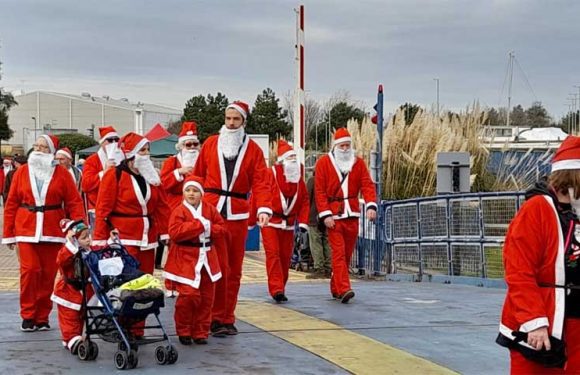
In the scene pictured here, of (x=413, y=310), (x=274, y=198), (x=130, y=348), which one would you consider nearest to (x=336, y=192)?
(x=274, y=198)

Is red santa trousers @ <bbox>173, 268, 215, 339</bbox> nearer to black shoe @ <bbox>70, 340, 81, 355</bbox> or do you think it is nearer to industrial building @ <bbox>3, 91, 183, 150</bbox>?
black shoe @ <bbox>70, 340, 81, 355</bbox>

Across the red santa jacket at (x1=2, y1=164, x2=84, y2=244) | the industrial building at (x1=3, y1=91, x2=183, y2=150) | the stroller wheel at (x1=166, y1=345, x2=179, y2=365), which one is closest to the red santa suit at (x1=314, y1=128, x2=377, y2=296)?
the red santa jacket at (x1=2, y1=164, x2=84, y2=244)

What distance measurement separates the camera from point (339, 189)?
974 cm

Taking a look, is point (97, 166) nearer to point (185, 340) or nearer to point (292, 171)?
point (292, 171)

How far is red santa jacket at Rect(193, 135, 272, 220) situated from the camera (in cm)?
773

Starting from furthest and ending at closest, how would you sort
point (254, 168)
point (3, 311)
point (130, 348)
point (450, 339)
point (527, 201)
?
point (3, 311) < point (254, 168) < point (450, 339) < point (130, 348) < point (527, 201)

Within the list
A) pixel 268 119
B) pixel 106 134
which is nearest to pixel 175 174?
pixel 106 134

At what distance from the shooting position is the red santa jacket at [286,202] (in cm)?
958

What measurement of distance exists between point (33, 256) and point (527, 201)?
4.96m

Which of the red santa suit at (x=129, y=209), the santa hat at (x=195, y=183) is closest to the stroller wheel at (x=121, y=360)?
the red santa suit at (x=129, y=209)

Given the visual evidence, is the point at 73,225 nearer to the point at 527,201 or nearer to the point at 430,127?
the point at 527,201

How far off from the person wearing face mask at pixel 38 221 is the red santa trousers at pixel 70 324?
0.93 metres

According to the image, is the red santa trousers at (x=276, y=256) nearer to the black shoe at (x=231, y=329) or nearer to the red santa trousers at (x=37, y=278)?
the black shoe at (x=231, y=329)

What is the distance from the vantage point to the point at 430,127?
50.6 ft
